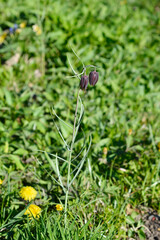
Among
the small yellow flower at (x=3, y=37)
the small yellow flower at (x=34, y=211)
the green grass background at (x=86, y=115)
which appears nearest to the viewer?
the small yellow flower at (x=34, y=211)

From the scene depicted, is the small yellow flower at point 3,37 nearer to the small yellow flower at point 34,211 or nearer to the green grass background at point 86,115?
the green grass background at point 86,115

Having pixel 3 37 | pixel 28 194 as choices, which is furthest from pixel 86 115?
pixel 3 37

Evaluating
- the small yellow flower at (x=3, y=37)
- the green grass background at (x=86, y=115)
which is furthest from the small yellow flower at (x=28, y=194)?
the small yellow flower at (x=3, y=37)

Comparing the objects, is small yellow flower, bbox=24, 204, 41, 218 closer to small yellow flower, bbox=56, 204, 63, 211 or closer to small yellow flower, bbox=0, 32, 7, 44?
small yellow flower, bbox=56, 204, 63, 211

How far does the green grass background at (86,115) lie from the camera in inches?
64.7

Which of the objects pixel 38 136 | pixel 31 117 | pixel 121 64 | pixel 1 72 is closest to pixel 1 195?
pixel 38 136

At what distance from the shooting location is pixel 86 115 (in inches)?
91.4

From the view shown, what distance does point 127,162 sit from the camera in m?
2.05

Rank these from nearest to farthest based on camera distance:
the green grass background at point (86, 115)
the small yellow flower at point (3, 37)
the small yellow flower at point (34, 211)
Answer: the small yellow flower at point (34, 211)
the green grass background at point (86, 115)
the small yellow flower at point (3, 37)

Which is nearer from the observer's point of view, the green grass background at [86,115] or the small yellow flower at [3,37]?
the green grass background at [86,115]

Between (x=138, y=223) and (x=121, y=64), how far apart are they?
69.1 inches

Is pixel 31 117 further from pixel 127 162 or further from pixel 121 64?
pixel 121 64

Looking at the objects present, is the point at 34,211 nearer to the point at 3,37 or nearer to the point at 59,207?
the point at 59,207

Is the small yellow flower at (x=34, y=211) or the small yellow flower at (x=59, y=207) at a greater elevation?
the small yellow flower at (x=34, y=211)
